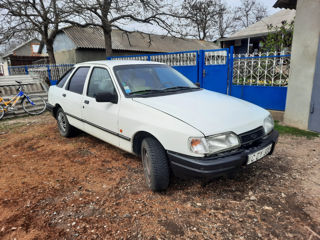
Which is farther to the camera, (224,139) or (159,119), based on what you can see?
(159,119)

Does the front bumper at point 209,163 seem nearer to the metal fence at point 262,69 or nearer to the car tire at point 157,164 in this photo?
the car tire at point 157,164

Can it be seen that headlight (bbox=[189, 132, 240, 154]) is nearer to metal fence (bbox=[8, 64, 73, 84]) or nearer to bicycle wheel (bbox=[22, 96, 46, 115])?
bicycle wheel (bbox=[22, 96, 46, 115])

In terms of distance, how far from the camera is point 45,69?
14.3 meters

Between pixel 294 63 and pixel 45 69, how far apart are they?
14.1 metres

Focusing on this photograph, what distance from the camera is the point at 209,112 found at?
257 cm

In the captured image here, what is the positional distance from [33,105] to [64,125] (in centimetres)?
429

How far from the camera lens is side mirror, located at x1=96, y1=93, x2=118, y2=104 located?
9.91ft

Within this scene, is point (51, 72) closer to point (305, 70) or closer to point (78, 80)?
point (78, 80)

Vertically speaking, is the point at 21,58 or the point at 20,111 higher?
the point at 21,58

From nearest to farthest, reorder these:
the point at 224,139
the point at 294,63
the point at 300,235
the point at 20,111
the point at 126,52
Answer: the point at 300,235
the point at 224,139
the point at 294,63
the point at 20,111
the point at 126,52

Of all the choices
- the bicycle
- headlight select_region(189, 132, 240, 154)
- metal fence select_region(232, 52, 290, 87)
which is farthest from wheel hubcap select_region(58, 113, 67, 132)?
metal fence select_region(232, 52, 290, 87)

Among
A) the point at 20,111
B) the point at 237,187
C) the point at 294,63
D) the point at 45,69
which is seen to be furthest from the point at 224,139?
the point at 45,69

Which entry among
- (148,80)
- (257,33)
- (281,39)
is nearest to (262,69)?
(281,39)

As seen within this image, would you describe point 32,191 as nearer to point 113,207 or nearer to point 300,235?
point 113,207
